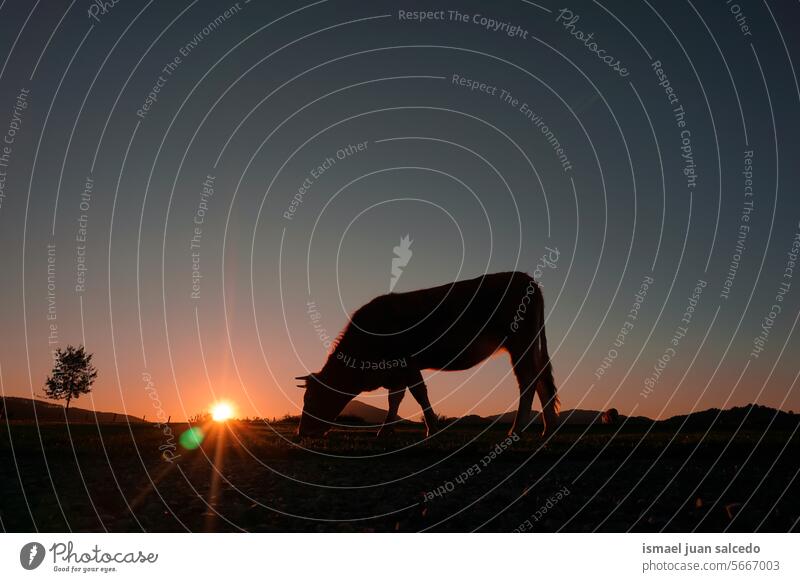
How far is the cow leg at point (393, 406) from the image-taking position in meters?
17.5

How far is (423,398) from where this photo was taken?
1703 centimetres

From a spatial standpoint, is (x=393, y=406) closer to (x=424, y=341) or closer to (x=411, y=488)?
(x=424, y=341)

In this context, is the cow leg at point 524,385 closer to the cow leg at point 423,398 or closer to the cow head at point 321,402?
the cow leg at point 423,398

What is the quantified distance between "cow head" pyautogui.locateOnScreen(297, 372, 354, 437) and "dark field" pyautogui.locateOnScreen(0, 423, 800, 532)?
209 inches

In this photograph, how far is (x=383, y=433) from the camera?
1722 centimetres

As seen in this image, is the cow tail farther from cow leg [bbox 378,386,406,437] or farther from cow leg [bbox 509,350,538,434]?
cow leg [bbox 378,386,406,437]

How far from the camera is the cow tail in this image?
54.4 feet

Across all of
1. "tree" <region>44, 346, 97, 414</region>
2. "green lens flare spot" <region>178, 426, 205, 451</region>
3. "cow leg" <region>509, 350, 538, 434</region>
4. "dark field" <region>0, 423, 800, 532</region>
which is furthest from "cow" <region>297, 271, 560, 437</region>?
"tree" <region>44, 346, 97, 414</region>

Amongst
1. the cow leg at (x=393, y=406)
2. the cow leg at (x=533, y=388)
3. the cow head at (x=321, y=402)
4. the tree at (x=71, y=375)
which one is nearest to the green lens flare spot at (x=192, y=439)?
the cow head at (x=321, y=402)

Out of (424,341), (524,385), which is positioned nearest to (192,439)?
(424,341)

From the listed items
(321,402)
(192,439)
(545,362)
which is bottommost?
(192,439)

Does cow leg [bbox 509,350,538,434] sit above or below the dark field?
above

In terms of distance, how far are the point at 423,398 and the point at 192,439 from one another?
6137 millimetres
